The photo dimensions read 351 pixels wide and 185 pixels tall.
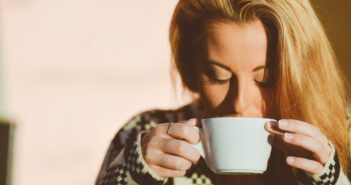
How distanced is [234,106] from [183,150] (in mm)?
176

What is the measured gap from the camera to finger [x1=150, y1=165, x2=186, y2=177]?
0.73m

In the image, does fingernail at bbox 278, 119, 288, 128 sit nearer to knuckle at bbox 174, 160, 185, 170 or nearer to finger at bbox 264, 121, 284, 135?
finger at bbox 264, 121, 284, 135

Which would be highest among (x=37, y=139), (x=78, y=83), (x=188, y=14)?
(x=188, y=14)

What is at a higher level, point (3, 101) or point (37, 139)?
point (3, 101)

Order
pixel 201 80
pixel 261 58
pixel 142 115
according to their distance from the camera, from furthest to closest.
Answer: pixel 142 115
pixel 201 80
pixel 261 58

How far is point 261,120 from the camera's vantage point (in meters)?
0.65

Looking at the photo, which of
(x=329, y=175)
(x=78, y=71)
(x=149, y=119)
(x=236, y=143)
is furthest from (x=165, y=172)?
(x=78, y=71)

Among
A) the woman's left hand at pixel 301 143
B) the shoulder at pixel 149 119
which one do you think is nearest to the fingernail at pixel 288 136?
the woman's left hand at pixel 301 143

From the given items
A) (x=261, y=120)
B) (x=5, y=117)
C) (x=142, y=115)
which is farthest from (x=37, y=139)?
(x=261, y=120)

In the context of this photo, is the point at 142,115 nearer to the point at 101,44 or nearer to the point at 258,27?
the point at 101,44

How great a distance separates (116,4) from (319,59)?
546 mm

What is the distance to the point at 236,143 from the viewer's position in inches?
25.9

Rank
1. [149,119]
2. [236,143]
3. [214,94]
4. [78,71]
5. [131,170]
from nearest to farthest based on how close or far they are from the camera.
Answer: [236,143] < [131,170] < [214,94] < [149,119] < [78,71]

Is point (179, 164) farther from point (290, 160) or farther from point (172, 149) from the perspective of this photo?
point (290, 160)
